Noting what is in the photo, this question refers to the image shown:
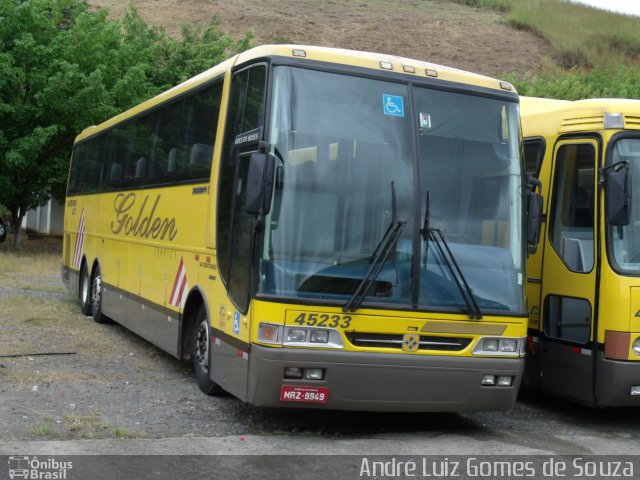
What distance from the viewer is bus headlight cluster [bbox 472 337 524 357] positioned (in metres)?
7.81

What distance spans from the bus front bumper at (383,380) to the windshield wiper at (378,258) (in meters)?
0.43

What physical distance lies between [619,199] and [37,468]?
17.5 feet

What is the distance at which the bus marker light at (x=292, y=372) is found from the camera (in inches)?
289

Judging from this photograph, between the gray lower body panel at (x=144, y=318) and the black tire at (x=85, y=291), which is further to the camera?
the black tire at (x=85, y=291)

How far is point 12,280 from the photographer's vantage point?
20922 millimetres

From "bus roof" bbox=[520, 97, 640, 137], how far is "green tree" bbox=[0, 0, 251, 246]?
18.3 meters

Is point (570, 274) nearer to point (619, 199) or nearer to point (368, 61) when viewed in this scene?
point (619, 199)

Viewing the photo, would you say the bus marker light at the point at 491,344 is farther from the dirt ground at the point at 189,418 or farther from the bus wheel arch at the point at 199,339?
the bus wheel arch at the point at 199,339

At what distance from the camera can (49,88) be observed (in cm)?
2622

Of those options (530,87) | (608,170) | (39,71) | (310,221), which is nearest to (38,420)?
(310,221)

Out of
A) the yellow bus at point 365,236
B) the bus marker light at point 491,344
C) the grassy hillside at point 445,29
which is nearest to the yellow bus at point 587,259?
the yellow bus at point 365,236

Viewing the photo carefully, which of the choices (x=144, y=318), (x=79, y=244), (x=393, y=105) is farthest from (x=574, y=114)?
(x=79, y=244)

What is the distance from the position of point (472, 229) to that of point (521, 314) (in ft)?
2.79

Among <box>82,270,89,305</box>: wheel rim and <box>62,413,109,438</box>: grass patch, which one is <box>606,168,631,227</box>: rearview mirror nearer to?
<box>62,413,109,438</box>: grass patch
